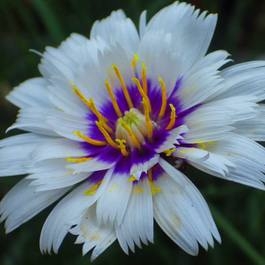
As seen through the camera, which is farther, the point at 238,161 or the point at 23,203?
the point at 23,203

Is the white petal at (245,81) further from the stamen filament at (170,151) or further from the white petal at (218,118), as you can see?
the stamen filament at (170,151)

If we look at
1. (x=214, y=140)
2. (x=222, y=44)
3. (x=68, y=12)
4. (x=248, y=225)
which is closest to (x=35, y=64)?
(x=68, y=12)

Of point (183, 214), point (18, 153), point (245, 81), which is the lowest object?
point (183, 214)

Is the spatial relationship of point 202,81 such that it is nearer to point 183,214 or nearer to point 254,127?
point 254,127

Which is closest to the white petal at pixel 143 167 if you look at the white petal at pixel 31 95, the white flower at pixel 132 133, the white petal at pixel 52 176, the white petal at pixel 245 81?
the white flower at pixel 132 133

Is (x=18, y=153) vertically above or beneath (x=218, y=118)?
above

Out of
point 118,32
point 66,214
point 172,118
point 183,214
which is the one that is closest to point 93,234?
point 66,214

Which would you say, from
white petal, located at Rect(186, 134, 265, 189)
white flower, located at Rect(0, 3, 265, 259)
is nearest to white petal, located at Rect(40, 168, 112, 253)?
white flower, located at Rect(0, 3, 265, 259)

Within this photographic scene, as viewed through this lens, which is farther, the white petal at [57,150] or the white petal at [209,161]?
the white petal at [57,150]
